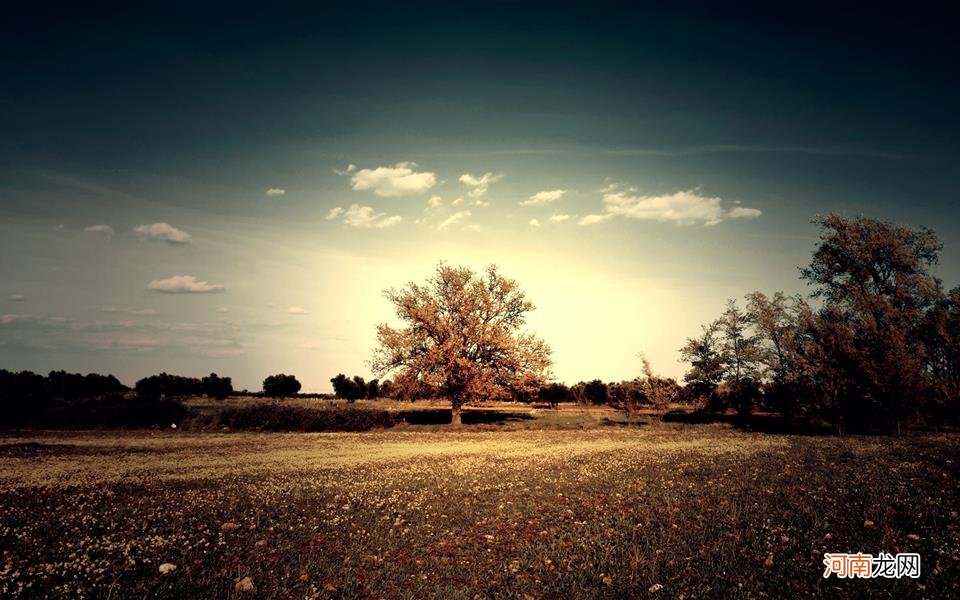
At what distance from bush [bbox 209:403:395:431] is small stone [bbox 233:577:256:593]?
38880mm

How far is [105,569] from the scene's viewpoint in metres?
7.66

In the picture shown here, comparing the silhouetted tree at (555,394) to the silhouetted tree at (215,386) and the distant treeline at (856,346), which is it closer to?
the distant treeline at (856,346)

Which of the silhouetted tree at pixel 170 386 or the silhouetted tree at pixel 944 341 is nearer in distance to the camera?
the silhouetted tree at pixel 944 341

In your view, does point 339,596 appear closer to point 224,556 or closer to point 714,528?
point 224,556

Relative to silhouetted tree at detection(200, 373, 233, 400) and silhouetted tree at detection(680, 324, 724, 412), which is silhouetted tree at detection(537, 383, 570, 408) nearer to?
silhouetted tree at detection(680, 324, 724, 412)

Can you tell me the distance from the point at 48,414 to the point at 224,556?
48261 mm

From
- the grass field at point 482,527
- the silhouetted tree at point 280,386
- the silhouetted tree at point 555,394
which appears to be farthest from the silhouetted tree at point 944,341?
the silhouetted tree at point 280,386

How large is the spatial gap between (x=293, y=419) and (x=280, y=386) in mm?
104938

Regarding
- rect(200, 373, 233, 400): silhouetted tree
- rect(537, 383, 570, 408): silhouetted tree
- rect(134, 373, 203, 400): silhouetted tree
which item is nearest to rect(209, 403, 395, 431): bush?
rect(537, 383, 570, 408): silhouetted tree

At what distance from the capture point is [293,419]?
43594mm

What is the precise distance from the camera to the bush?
42219 millimetres

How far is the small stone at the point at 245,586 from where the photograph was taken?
7043 mm

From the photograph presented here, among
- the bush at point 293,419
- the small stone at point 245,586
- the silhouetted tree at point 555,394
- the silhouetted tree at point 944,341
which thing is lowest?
the silhouetted tree at point 555,394

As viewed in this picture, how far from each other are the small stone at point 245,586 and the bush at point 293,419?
38880mm
